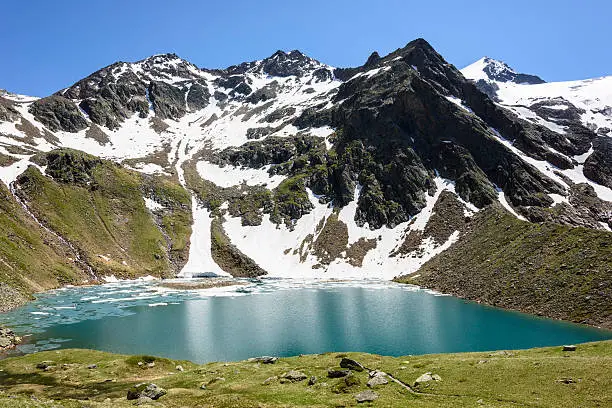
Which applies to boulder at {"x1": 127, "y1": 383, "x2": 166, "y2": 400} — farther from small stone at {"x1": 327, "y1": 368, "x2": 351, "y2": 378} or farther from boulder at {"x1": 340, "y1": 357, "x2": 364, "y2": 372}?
boulder at {"x1": 340, "y1": 357, "x2": 364, "y2": 372}

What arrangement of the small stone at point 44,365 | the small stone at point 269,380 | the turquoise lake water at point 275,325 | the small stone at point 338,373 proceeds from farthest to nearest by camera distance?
1. the turquoise lake water at point 275,325
2. the small stone at point 44,365
3. the small stone at point 269,380
4. the small stone at point 338,373

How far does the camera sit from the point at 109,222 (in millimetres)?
166875

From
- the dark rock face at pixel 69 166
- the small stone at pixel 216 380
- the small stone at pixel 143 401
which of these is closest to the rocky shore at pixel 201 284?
the dark rock face at pixel 69 166

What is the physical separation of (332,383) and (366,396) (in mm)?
5605

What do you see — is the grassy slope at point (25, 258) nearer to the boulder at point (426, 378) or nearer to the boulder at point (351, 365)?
the boulder at point (351, 365)

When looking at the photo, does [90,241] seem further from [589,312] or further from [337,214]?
[589,312]

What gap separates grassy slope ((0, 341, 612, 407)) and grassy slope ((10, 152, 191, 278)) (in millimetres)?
105675

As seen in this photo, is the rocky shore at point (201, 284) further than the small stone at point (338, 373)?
Yes

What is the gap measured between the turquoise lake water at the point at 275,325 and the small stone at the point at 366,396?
29840 mm

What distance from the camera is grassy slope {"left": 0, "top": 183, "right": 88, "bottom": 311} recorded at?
10344 cm

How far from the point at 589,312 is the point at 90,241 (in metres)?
157

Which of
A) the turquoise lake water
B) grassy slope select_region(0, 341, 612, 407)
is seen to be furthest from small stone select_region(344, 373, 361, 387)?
the turquoise lake water

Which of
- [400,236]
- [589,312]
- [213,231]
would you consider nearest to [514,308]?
[589,312]

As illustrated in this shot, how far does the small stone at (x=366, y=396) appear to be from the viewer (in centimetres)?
2891
